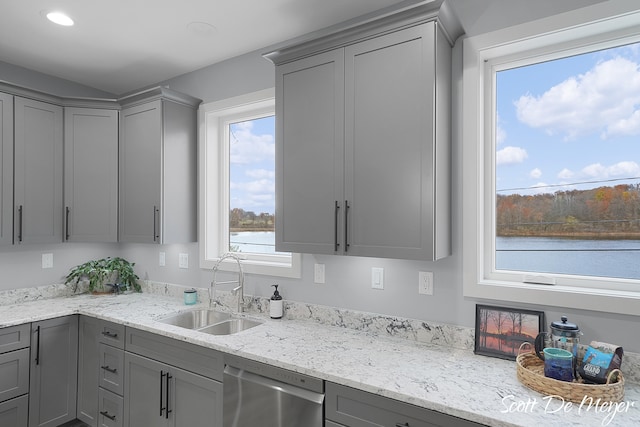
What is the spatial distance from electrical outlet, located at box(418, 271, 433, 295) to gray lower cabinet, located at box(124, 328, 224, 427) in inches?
44.2

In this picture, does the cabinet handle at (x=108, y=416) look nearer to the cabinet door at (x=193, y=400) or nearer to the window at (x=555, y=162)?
the cabinet door at (x=193, y=400)

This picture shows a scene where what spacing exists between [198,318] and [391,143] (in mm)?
1878

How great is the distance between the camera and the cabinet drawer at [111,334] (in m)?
2.47

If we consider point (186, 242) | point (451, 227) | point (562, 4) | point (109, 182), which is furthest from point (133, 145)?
point (562, 4)

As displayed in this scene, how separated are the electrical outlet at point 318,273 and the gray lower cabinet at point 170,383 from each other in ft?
2.41

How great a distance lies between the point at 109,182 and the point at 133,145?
38cm

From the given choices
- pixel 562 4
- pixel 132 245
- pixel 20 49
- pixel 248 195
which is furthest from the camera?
pixel 132 245

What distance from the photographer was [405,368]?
5.37ft

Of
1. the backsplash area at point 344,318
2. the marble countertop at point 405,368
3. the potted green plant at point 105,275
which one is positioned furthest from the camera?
the potted green plant at point 105,275

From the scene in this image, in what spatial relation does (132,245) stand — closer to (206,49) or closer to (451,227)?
(206,49)

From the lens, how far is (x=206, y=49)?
8.88 feet

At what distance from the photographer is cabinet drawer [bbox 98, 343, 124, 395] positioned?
8.13ft

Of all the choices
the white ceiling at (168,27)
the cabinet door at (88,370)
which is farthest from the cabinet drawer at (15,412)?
the white ceiling at (168,27)

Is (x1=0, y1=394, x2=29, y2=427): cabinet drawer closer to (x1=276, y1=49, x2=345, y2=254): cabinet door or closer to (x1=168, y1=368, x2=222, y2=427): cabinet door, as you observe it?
(x1=168, y1=368, x2=222, y2=427): cabinet door
